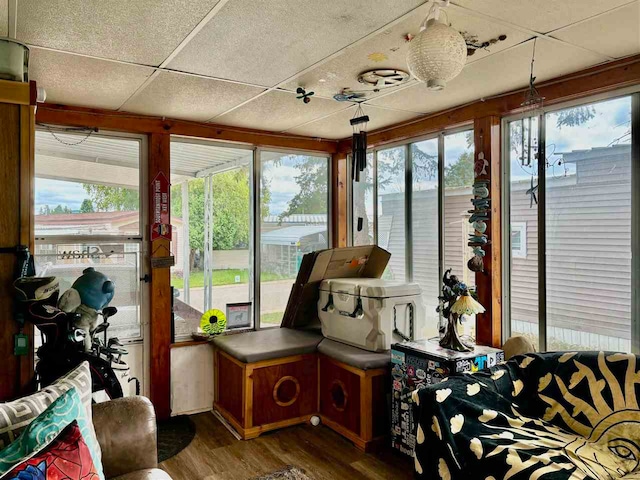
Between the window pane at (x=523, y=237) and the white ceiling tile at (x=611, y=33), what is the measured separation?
2.33 ft

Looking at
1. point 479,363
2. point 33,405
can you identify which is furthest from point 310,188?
point 33,405

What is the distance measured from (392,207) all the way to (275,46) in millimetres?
2273

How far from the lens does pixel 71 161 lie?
3.59 meters

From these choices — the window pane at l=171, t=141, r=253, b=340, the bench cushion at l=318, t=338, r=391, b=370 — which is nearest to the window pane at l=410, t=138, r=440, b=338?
the bench cushion at l=318, t=338, r=391, b=370

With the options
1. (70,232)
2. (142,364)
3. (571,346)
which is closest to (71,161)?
(70,232)

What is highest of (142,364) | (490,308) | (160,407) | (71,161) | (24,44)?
(24,44)

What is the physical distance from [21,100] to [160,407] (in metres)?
2.56

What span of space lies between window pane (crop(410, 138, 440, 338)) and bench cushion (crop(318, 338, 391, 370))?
664 mm

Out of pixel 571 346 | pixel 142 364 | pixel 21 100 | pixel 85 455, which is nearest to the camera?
pixel 85 455

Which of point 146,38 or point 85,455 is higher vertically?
point 146,38

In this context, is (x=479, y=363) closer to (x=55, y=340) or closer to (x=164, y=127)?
(x=55, y=340)

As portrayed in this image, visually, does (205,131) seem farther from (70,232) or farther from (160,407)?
(160,407)

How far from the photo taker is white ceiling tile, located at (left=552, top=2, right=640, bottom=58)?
6.71 ft

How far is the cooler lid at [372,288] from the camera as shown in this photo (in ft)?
11.2
